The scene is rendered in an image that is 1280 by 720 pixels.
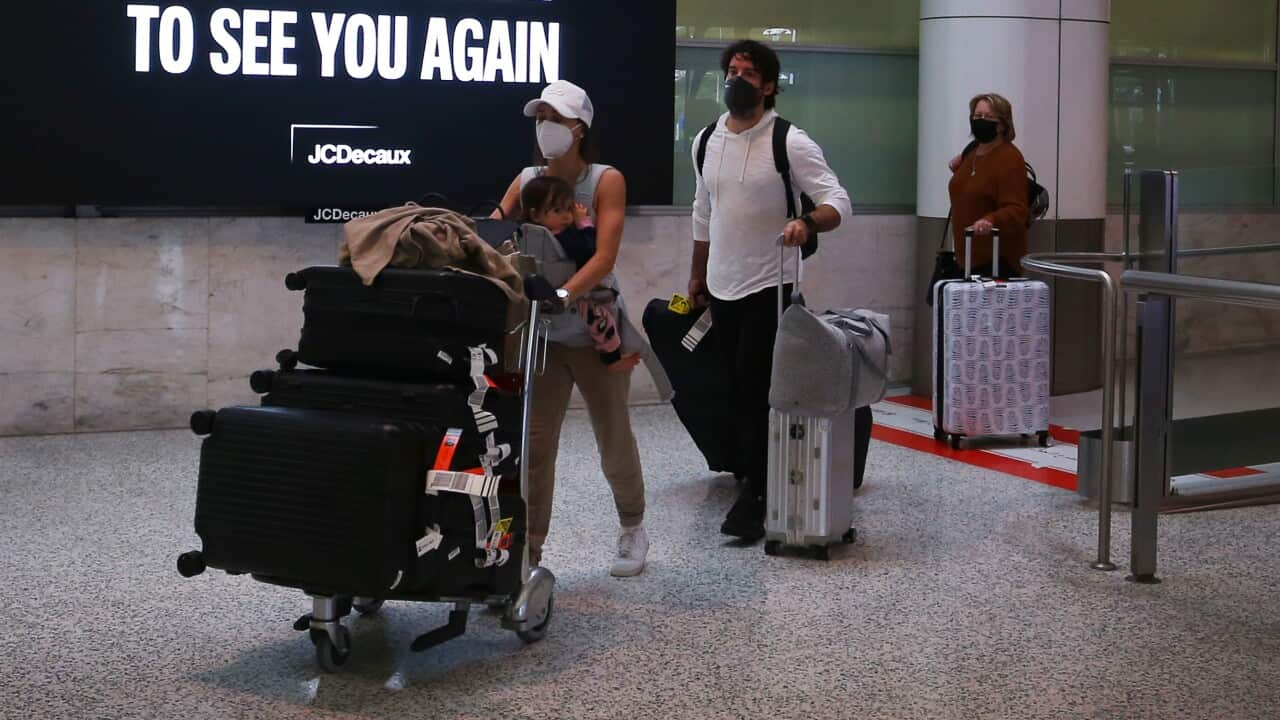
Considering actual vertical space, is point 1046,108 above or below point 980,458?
above

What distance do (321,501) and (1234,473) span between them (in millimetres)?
3315

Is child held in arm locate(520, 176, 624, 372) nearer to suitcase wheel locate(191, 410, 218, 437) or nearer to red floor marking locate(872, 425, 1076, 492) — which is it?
suitcase wheel locate(191, 410, 218, 437)

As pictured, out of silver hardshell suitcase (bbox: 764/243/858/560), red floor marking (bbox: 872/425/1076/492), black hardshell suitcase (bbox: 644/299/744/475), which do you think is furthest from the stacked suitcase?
red floor marking (bbox: 872/425/1076/492)

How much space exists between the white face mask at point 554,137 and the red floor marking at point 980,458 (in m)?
2.85

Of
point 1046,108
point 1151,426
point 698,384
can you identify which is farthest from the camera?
point 1046,108

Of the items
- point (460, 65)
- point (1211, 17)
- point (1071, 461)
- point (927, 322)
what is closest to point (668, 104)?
point (460, 65)

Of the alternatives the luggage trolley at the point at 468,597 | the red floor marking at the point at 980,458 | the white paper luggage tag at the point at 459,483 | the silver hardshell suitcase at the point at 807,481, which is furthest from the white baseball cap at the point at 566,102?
the red floor marking at the point at 980,458

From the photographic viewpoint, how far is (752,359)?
513 cm

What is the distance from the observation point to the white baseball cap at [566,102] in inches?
170

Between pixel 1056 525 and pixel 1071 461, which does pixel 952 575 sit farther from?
pixel 1071 461

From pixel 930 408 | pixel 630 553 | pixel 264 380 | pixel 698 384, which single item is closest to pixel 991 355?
pixel 930 408

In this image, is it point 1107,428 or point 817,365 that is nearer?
point 817,365

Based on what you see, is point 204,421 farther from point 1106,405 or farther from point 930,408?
point 930,408

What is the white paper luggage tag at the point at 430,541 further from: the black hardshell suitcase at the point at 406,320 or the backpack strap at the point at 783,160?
the backpack strap at the point at 783,160
